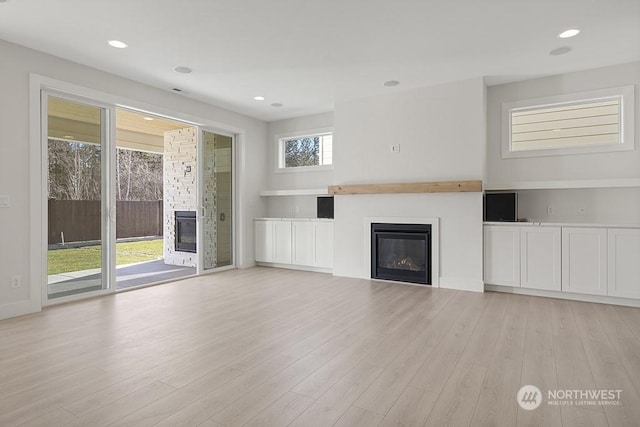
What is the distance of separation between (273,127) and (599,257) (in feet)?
17.9

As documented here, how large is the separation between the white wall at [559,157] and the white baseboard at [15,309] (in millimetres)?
5545

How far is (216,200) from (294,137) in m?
1.88

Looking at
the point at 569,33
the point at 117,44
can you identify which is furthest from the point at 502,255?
the point at 117,44

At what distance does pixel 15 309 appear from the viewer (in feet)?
11.6

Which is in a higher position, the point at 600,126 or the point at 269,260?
the point at 600,126

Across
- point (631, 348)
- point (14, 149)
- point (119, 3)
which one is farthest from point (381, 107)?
point (14, 149)

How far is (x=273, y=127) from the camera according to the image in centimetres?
694

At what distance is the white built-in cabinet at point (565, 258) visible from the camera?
379 centimetres

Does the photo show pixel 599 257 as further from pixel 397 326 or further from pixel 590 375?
pixel 397 326

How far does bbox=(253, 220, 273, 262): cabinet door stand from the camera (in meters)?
6.48

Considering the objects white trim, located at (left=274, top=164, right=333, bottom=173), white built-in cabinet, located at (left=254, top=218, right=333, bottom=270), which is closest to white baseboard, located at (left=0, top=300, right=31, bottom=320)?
white built-in cabinet, located at (left=254, top=218, right=333, bottom=270)

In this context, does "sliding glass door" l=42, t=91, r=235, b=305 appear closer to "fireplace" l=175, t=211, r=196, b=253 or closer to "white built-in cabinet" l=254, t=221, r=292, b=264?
"fireplace" l=175, t=211, r=196, b=253

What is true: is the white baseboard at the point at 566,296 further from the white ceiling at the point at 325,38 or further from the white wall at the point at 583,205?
the white ceiling at the point at 325,38

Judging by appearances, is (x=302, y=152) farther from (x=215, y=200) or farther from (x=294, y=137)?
(x=215, y=200)
